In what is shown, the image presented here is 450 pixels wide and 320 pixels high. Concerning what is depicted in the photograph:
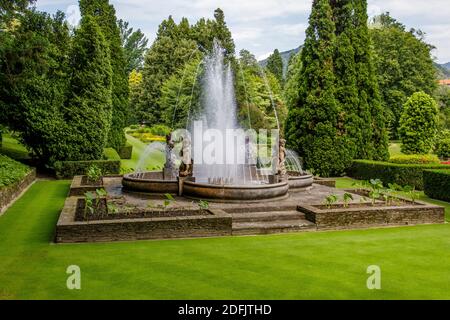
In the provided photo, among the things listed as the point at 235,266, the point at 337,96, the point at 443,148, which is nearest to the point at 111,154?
the point at 337,96

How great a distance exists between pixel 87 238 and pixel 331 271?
5.33 meters

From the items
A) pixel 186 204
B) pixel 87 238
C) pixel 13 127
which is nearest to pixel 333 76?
pixel 186 204

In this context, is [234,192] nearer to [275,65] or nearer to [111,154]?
[111,154]

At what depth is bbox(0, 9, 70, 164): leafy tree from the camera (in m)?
20.8

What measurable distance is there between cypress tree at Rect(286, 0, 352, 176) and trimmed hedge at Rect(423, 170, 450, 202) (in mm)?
7461

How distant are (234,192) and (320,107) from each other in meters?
14.2

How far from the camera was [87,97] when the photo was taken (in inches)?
926

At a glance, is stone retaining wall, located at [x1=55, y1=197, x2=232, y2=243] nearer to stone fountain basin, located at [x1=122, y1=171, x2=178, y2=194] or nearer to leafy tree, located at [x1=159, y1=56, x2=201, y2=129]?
stone fountain basin, located at [x1=122, y1=171, x2=178, y2=194]

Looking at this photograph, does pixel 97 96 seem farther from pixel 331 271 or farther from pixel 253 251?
pixel 331 271

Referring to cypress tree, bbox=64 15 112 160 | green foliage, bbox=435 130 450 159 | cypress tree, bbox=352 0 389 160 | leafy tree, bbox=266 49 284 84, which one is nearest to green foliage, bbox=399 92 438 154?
green foliage, bbox=435 130 450 159

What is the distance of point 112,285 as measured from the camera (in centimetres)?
691

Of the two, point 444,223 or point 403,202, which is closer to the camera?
point 444,223

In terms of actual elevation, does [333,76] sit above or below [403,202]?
above
